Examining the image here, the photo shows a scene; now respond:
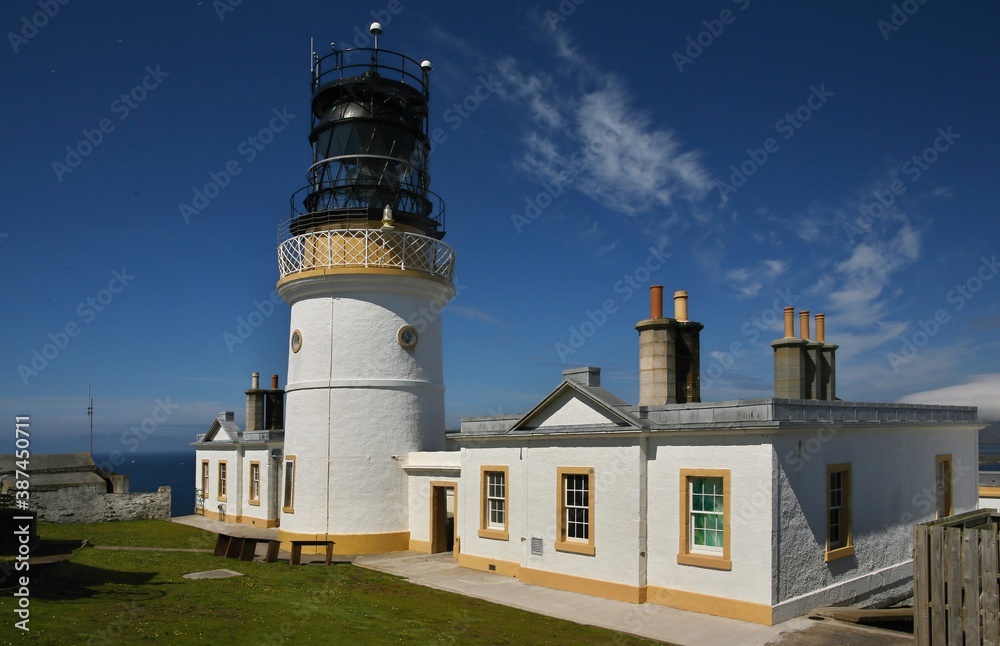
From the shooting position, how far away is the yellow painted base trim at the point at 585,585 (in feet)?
48.2

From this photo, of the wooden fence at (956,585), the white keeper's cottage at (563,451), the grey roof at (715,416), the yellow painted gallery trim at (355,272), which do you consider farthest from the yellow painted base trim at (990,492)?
the yellow painted gallery trim at (355,272)

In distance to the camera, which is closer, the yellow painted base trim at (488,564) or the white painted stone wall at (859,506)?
the white painted stone wall at (859,506)

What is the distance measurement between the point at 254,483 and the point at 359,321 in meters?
11.5

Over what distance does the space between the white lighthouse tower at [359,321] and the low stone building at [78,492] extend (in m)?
11.8

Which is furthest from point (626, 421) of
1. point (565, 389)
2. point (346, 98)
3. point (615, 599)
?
point (346, 98)

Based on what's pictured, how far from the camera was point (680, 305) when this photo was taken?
15906 millimetres

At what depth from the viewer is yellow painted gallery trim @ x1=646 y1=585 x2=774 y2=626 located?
12.9m

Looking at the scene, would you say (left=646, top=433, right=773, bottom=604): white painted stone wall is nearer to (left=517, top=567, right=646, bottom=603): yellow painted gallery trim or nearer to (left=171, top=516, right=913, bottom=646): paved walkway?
(left=517, top=567, right=646, bottom=603): yellow painted gallery trim

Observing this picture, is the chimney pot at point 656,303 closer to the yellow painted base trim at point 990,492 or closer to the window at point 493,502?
the window at point 493,502

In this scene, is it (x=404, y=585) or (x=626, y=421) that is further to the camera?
(x=404, y=585)

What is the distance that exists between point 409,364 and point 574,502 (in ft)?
25.7

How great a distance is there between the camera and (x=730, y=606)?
44.0 feet

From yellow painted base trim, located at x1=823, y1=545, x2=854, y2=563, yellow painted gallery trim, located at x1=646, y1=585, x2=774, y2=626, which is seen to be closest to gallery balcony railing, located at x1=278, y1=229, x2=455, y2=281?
yellow painted gallery trim, located at x1=646, y1=585, x2=774, y2=626

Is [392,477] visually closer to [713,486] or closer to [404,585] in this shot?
[404,585]
